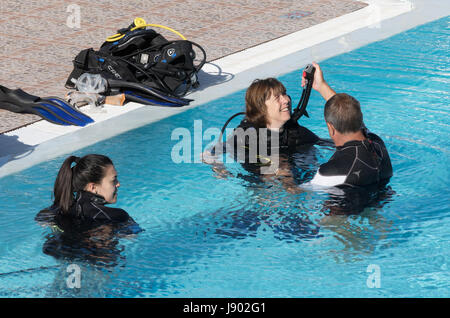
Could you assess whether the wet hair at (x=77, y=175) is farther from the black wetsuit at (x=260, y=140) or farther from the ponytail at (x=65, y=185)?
the black wetsuit at (x=260, y=140)

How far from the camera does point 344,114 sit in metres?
4.80

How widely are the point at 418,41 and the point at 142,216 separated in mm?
5822

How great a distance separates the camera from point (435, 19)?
10.7 m

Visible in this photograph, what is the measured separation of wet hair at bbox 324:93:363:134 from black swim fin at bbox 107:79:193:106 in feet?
9.76

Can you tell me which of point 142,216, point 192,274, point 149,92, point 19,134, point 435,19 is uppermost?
point 435,19

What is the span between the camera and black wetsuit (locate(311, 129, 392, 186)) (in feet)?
15.8

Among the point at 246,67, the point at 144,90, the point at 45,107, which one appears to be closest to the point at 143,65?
the point at 144,90

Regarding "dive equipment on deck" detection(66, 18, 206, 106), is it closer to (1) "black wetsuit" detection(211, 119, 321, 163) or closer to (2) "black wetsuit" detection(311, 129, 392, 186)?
(1) "black wetsuit" detection(211, 119, 321, 163)

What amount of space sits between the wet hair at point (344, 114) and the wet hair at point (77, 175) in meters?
1.58

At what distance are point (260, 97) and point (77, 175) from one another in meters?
1.67

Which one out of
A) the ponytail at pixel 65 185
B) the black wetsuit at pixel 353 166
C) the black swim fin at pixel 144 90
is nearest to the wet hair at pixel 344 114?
the black wetsuit at pixel 353 166

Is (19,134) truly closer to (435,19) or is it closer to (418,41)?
(418,41)

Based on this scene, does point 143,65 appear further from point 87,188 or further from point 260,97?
point 87,188

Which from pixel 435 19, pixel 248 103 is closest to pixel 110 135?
pixel 248 103
